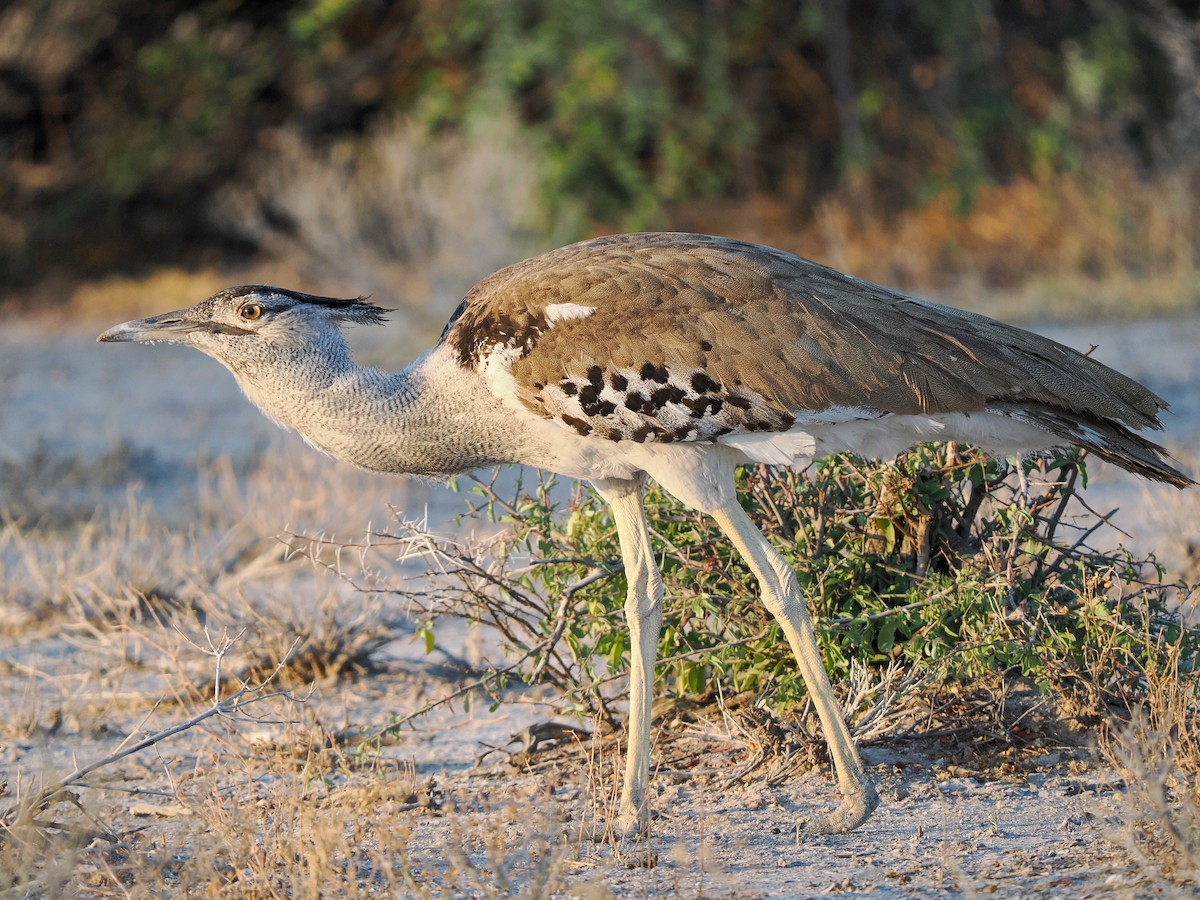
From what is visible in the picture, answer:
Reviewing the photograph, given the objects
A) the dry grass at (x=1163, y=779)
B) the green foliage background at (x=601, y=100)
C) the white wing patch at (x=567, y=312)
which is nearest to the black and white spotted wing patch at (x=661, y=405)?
the white wing patch at (x=567, y=312)

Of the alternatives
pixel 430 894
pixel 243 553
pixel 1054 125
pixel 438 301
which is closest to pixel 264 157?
pixel 438 301

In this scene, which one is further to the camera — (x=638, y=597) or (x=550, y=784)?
(x=550, y=784)

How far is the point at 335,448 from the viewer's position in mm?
3432

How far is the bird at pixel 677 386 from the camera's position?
3232 millimetres

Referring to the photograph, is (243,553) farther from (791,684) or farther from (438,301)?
(438,301)

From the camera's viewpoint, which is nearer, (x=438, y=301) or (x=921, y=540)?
(x=921, y=540)

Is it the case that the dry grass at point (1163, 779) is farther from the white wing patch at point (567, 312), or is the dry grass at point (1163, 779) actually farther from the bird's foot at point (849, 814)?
the white wing patch at point (567, 312)

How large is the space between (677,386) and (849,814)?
3.28 feet

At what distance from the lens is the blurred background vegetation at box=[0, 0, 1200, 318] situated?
10984mm

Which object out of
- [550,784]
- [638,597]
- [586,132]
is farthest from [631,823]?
[586,132]

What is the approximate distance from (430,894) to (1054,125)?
32.5ft

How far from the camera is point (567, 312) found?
330 cm

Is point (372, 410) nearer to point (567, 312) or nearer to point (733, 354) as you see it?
point (567, 312)

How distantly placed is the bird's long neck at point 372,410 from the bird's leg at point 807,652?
553mm
